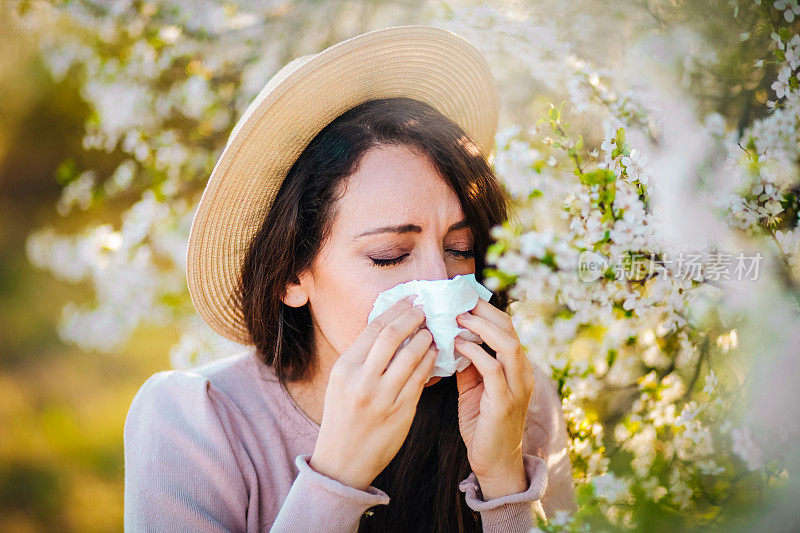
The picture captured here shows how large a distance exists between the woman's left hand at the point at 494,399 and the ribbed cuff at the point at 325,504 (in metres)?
0.33

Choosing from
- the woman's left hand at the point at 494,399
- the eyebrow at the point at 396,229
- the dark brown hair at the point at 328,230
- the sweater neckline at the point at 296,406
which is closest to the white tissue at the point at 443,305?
the woman's left hand at the point at 494,399

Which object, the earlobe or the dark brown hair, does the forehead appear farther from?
the earlobe

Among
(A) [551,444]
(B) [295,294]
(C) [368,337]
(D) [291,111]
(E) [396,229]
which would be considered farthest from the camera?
(A) [551,444]

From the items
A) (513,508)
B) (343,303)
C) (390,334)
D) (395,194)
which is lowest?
(513,508)

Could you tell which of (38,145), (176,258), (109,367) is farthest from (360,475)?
(38,145)

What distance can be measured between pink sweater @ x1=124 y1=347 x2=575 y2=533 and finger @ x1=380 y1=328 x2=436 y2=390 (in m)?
0.25

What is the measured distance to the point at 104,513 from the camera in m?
3.98

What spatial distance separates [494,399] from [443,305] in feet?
0.86

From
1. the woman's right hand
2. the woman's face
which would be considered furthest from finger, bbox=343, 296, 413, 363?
the woman's face

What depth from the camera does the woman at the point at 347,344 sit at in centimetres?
140

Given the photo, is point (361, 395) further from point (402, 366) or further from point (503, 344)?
point (503, 344)

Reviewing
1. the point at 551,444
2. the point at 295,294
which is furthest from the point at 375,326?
the point at 551,444

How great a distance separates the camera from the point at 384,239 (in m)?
1.53

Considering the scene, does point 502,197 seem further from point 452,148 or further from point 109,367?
point 109,367
